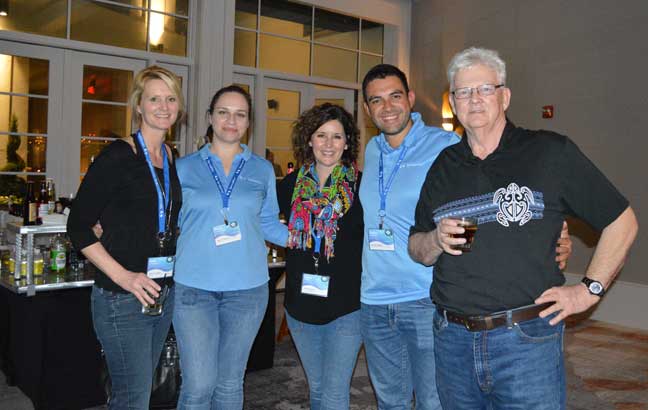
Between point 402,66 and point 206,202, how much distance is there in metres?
6.56

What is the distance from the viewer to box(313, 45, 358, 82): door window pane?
24.2 feet

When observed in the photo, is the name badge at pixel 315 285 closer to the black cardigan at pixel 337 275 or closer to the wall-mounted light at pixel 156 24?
the black cardigan at pixel 337 275

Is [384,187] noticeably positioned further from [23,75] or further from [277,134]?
[277,134]

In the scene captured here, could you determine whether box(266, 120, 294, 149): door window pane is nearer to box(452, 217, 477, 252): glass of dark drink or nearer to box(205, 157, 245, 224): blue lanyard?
box(205, 157, 245, 224): blue lanyard

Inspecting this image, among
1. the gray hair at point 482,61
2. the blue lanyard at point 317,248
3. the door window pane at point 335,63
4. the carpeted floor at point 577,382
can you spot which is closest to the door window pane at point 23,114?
the carpeted floor at point 577,382

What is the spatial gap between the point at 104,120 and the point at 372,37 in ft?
13.3

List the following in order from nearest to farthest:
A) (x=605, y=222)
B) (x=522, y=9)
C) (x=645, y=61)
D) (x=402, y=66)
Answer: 1. (x=605, y=222)
2. (x=645, y=61)
3. (x=522, y=9)
4. (x=402, y=66)

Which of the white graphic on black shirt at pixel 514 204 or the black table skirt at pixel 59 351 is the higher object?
the white graphic on black shirt at pixel 514 204

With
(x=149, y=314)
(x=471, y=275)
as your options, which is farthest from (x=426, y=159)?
(x=149, y=314)

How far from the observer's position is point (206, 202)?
2152 mm

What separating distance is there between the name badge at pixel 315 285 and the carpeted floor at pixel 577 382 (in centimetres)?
140

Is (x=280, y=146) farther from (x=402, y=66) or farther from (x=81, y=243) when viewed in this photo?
(x=81, y=243)

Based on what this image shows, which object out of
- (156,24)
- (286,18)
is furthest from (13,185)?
(286,18)

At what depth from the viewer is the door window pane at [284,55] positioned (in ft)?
22.6
